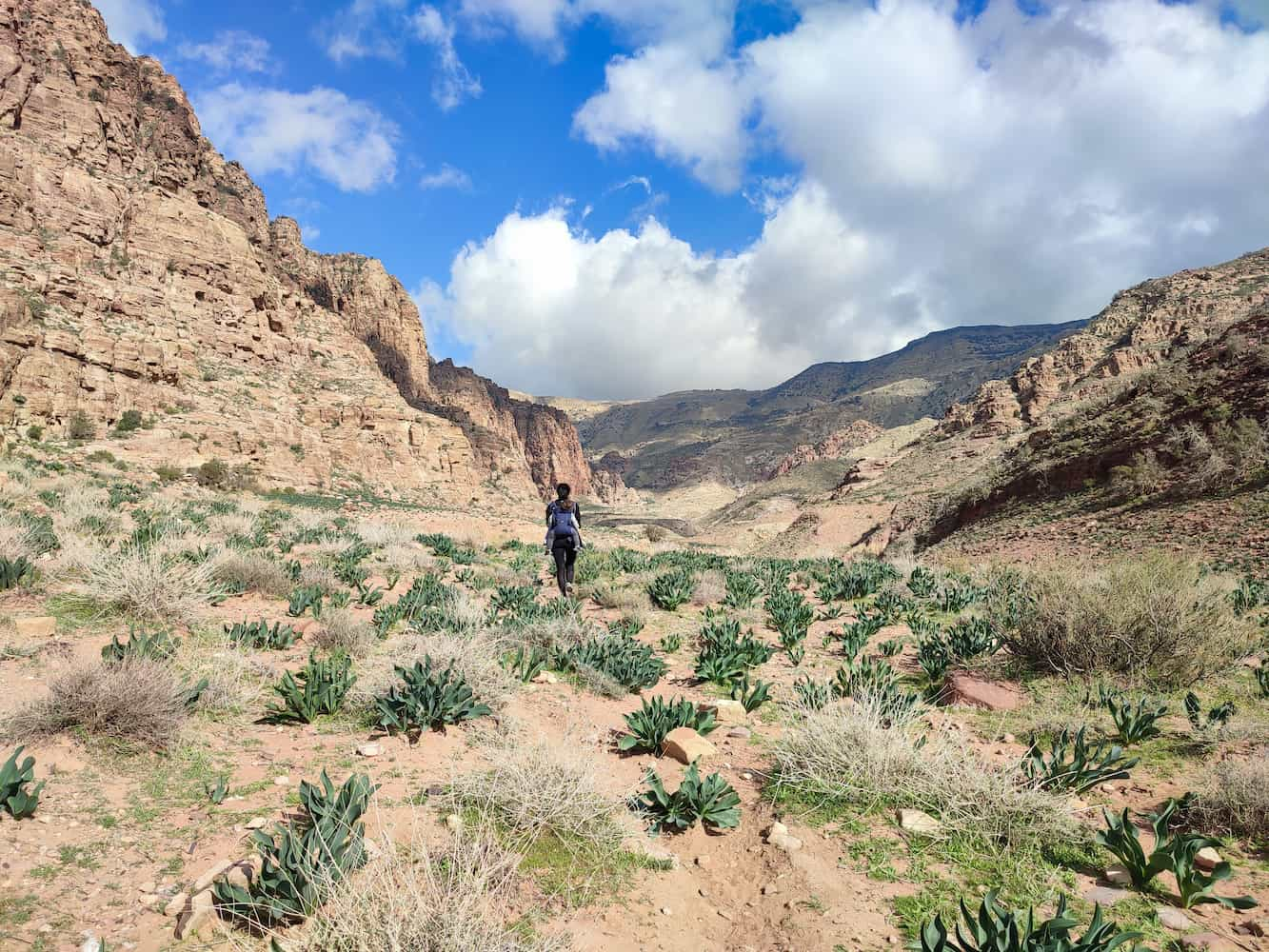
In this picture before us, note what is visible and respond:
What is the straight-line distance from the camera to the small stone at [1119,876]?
2.67 metres

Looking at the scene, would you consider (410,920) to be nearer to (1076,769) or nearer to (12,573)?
(1076,769)

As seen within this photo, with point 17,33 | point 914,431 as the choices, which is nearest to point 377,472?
point 17,33

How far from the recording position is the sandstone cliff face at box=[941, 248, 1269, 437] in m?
45.1

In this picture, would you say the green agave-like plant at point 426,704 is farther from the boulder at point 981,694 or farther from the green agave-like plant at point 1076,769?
the boulder at point 981,694

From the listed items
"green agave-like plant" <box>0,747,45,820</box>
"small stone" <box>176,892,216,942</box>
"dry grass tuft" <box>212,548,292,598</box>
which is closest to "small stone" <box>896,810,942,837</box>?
"small stone" <box>176,892,216,942</box>

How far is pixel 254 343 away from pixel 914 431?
2885 inches

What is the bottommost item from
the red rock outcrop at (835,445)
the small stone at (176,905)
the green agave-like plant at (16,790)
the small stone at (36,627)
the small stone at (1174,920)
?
the small stone at (1174,920)

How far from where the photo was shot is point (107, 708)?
11.9 feet

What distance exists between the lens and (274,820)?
3.05 metres

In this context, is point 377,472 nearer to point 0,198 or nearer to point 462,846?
point 0,198

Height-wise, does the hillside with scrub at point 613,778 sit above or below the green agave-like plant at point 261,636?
below

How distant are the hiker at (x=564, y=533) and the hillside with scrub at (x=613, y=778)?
9.18 ft

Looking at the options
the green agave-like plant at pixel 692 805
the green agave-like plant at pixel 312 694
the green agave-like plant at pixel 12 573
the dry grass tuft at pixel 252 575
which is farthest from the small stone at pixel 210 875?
the dry grass tuft at pixel 252 575

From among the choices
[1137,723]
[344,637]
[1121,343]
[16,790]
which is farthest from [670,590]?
[1121,343]
